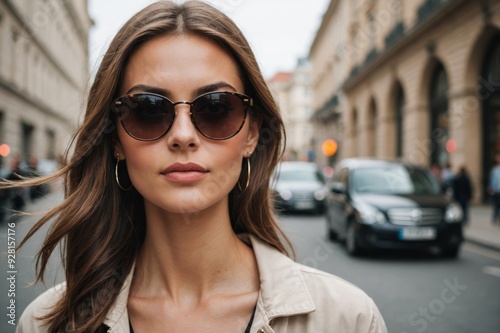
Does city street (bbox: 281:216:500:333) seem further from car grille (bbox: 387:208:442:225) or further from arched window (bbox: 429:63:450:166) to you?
arched window (bbox: 429:63:450:166)

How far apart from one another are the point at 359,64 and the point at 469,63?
1558 cm

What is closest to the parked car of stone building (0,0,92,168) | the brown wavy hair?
stone building (0,0,92,168)

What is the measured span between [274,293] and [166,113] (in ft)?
2.15

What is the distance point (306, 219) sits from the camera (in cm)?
1491

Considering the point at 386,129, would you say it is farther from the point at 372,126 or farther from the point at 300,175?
the point at 300,175

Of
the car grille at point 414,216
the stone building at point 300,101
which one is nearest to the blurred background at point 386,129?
the car grille at point 414,216

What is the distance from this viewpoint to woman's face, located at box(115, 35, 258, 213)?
58.1 inches

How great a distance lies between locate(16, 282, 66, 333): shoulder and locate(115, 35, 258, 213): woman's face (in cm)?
52

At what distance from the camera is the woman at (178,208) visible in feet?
4.86

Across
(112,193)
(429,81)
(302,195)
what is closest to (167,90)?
(112,193)

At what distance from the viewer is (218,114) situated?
1553mm

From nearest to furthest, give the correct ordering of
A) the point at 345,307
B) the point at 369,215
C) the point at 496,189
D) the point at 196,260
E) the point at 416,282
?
the point at 345,307 < the point at 196,260 < the point at 416,282 < the point at 369,215 < the point at 496,189

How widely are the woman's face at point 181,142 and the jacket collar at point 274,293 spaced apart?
0.91ft

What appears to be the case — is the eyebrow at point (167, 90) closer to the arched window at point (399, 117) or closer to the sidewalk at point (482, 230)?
the sidewalk at point (482, 230)
